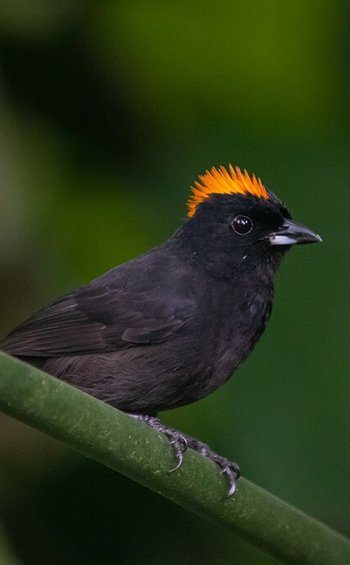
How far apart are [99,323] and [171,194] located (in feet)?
2.74

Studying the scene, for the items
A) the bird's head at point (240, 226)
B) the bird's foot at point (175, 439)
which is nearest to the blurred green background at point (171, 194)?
the bird's head at point (240, 226)

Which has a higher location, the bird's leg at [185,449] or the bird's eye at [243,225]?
the bird's eye at [243,225]

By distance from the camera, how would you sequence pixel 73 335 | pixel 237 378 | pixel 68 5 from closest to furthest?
pixel 73 335
pixel 237 378
pixel 68 5

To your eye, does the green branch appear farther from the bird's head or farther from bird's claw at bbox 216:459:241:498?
the bird's head

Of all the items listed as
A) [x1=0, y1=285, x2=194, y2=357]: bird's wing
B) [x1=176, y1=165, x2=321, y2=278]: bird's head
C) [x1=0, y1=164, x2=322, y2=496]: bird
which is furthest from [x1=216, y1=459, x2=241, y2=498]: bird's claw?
[x1=176, y1=165, x2=321, y2=278]: bird's head

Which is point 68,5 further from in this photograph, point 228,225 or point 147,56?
point 228,225

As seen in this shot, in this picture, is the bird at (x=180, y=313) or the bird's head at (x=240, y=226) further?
the bird's head at (x=240, y=226)

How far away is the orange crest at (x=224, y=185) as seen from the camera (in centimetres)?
414

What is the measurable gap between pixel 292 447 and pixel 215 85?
170cm

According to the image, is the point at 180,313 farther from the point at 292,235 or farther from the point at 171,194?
the point at 171,194

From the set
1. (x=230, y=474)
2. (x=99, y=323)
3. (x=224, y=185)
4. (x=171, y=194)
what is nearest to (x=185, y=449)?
(x=230, y=474)

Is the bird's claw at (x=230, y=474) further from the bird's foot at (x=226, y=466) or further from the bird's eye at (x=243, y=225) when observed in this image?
the bird's eye at (x=243, y=225)

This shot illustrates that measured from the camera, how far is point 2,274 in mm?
4426

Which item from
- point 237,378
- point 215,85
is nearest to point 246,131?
point 215,85
